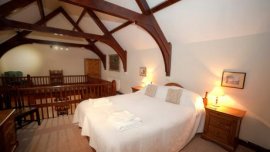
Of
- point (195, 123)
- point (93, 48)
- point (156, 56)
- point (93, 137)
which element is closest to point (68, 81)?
point (93, 48)

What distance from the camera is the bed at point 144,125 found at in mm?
1604

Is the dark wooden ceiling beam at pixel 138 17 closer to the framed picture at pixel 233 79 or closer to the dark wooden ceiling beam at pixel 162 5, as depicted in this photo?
the dark wooden ceiling beam at pixel 162 5

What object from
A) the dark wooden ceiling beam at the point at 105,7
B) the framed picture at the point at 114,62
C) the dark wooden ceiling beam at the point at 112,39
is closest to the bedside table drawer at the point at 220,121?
the dark wooden ceiling beam at the point at 105,7

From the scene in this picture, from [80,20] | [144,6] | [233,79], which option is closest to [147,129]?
[233,79]

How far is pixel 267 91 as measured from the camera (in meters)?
2.20

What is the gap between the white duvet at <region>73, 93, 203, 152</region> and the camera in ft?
5.19

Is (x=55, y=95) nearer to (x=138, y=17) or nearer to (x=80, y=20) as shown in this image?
(x=80, y=20)

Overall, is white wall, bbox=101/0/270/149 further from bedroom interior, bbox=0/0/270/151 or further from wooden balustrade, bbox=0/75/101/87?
wooden balustrade, bbox=0/75/101/87

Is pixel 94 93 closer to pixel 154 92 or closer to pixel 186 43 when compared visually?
pixel 154 92

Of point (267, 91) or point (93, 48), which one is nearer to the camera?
point (267, 91)

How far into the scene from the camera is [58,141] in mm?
2516

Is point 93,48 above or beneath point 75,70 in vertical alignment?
above

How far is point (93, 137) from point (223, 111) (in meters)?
2.40

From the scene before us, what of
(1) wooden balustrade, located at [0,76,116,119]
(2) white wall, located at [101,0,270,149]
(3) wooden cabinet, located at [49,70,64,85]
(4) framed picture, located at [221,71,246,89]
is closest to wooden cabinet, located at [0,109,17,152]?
(1) wooden balustrade, located at [0,76,116,119]
